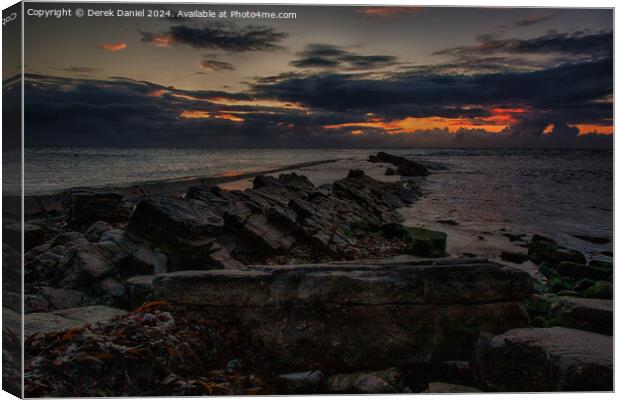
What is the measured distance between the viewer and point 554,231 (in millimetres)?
7148

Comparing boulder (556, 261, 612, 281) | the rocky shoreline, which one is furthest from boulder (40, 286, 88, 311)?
boulder (556, 261, 612, 281)

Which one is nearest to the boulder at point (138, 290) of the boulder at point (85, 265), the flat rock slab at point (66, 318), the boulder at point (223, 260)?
the flat rock slab at point (66, 318)

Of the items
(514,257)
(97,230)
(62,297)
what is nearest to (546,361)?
(514,257)

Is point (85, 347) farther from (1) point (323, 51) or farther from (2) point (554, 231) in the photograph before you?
(2) point (554, 231)

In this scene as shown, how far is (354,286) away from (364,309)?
266 mm

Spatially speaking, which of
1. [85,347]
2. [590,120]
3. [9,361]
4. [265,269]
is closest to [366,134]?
[265,269]

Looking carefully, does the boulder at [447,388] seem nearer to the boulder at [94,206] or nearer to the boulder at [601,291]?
the boulder at [601,291]

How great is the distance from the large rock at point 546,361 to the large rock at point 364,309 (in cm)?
41

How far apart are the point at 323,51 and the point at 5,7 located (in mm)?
→ 3512

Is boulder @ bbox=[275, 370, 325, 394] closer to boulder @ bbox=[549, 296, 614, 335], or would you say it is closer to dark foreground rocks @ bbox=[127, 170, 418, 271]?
dark foreground rocks @ bbox=[127, 170, 418, 271]

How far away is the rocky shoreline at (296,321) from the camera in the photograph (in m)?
5.61

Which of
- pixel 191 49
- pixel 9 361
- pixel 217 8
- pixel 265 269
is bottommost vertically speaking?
pixel 9 361

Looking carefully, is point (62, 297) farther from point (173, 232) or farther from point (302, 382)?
point (302, 382)

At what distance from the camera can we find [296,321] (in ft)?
19.7
